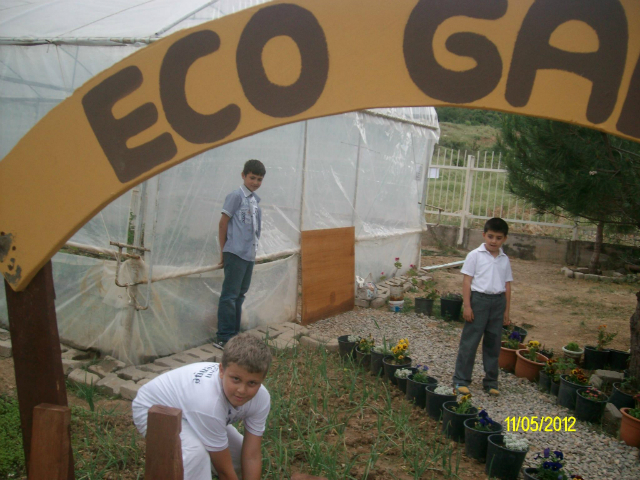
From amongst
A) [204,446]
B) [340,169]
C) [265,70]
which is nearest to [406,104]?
[265,70]

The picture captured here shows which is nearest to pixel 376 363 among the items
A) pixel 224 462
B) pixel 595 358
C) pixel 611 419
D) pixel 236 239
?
pixel 236 239

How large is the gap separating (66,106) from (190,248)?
333 centimetres

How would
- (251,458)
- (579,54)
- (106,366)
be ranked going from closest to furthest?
1. (579,54)
2. (251,458)
3. (106,366)

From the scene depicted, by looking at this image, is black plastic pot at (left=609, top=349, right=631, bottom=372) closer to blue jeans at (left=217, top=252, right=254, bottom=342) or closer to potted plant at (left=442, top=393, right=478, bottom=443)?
potted plant at (left=442, top=393, right=478, bottom=443)

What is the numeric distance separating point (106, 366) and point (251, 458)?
8.22 feet

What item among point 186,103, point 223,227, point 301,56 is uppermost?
point 301,56

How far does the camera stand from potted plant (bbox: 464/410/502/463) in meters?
3.52

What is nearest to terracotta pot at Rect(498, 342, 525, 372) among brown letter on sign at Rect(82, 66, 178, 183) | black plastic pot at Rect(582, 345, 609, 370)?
black plastic pot at Rect(582, 345, 609, 370)

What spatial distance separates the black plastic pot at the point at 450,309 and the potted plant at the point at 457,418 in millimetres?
3494

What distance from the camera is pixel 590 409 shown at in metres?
4.27

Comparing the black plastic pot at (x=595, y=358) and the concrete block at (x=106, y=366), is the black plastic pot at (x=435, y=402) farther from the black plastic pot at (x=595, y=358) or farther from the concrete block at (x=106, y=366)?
the concrete block at (x=106, y=366)

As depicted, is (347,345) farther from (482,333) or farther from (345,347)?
(482,333)

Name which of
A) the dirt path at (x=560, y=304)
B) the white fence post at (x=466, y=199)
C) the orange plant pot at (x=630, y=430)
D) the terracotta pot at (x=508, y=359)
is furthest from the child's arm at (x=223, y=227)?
the white fence post at (x=466, y=199)

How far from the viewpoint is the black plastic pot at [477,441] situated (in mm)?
3516
